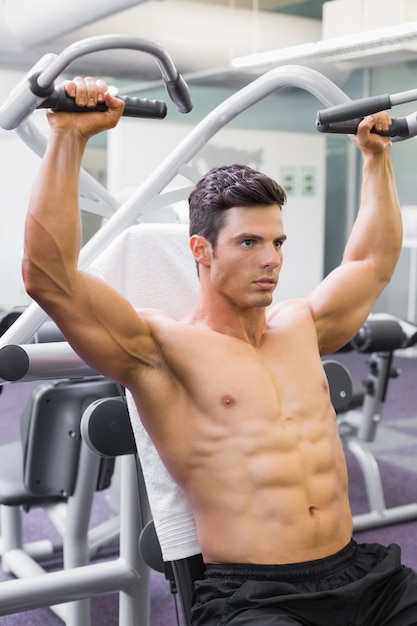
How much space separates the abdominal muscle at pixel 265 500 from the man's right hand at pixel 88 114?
58 centimetres

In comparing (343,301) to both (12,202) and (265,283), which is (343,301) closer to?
(265,283)

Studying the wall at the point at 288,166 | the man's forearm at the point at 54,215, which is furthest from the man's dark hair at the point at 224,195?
the wall at the point at 288,166

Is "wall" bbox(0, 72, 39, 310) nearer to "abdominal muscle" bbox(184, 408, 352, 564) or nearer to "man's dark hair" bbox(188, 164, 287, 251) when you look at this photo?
"man's dark hair" bbox(188, 164, 287, 251)

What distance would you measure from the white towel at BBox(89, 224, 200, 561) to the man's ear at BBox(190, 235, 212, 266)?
0.70ft

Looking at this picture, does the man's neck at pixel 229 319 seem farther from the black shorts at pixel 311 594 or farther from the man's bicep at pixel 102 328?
the black shorts at pixel 311 594

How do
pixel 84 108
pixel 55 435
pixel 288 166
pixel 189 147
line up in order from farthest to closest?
pixel 288 166 → pixel 55 435 → pixel 189 147 → pixel 84 108

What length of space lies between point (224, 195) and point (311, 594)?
2.36 ft

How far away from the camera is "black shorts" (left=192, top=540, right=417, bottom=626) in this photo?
4.47 feet

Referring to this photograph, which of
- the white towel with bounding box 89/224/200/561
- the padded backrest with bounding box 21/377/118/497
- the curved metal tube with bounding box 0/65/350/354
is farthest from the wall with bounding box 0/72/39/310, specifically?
the white towel with bounding box 89/224/200/561

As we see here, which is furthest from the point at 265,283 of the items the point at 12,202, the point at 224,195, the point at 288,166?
the point at 12,202

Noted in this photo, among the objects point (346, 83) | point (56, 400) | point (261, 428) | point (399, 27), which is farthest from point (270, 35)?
point (261, 428)

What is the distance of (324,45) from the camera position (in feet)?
18.1

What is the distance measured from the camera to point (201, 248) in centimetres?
160

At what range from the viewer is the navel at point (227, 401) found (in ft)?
4.90
